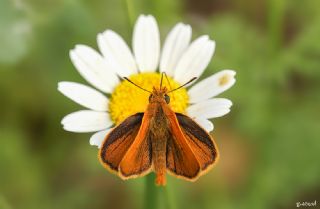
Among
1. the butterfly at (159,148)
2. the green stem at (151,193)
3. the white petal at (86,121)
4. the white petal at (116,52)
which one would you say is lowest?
the green stem at (151,193)

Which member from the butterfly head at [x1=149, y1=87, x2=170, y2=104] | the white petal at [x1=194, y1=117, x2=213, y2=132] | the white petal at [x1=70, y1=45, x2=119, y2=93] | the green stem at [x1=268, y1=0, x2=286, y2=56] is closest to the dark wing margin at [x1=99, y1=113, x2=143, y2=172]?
the butterfly head at [x1=149, y1=87, x2=170, y2=104]

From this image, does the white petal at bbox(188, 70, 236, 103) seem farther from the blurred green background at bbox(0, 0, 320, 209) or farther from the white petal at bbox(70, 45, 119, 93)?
the blurred green background at bbox(0, 0, 320, 209)

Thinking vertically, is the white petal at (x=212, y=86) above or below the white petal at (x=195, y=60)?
below

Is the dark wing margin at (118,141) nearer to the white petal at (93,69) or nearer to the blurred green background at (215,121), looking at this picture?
the white petal at (93,69)

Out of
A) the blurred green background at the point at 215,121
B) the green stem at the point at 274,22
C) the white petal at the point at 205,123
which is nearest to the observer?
the white petal at the point at 205,123

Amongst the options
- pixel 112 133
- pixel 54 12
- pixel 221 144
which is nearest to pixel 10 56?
pixel 54 12

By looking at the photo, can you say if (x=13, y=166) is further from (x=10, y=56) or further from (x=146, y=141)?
(x=146, y=141)

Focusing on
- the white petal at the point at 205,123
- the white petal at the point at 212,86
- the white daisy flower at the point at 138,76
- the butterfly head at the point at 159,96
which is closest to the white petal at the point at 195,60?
the white daisy flower at the point at 138,76

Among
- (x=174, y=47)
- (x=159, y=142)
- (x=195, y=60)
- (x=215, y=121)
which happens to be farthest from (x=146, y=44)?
(x=215, y=121)
